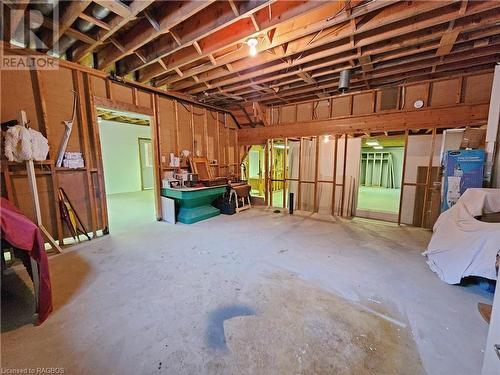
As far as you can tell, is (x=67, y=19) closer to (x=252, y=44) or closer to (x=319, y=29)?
(x=252, y=44)

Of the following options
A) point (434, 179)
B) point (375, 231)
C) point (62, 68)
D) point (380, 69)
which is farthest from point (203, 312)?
point (434, 179)

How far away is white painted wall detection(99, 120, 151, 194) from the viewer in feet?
26.7

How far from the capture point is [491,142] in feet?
11.2

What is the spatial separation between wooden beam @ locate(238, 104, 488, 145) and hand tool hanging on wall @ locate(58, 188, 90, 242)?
4.89m

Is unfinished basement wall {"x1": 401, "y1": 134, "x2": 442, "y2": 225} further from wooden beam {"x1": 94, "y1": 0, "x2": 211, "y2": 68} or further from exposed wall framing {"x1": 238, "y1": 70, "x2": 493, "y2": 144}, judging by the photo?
wooden beam {"x1": 94, "y1": 0, "x2": 211, "y2": 68}

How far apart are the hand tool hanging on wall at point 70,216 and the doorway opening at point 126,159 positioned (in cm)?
281

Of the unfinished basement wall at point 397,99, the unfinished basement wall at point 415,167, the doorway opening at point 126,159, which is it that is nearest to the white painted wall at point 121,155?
the doorway opening at point 126,159

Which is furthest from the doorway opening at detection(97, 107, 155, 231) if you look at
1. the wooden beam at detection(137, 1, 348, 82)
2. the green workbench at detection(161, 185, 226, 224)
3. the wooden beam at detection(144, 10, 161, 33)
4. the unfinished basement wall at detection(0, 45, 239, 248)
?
the wooden beam at detection(144, 10, 161, 33)

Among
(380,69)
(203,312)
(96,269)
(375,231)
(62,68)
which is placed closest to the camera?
(203,312)

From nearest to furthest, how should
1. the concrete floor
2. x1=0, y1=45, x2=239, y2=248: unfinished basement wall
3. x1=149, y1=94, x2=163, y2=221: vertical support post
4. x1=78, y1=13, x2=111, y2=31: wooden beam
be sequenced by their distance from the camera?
1. the concrete floor
2. x1=78, y1=13, x2=111, y2=31: wooden beam
3. x1=0, y1=45, x2=239, y2=248: unfinished basement wall
4. x1=149, y1=94, x2=163, y2=221: vertical support post

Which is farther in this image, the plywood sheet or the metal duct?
the metal duct

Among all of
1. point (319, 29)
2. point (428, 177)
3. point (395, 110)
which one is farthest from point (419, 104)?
point (319, 29)

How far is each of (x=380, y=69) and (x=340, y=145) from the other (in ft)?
6.34

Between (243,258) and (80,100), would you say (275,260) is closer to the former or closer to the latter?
(243,258)
